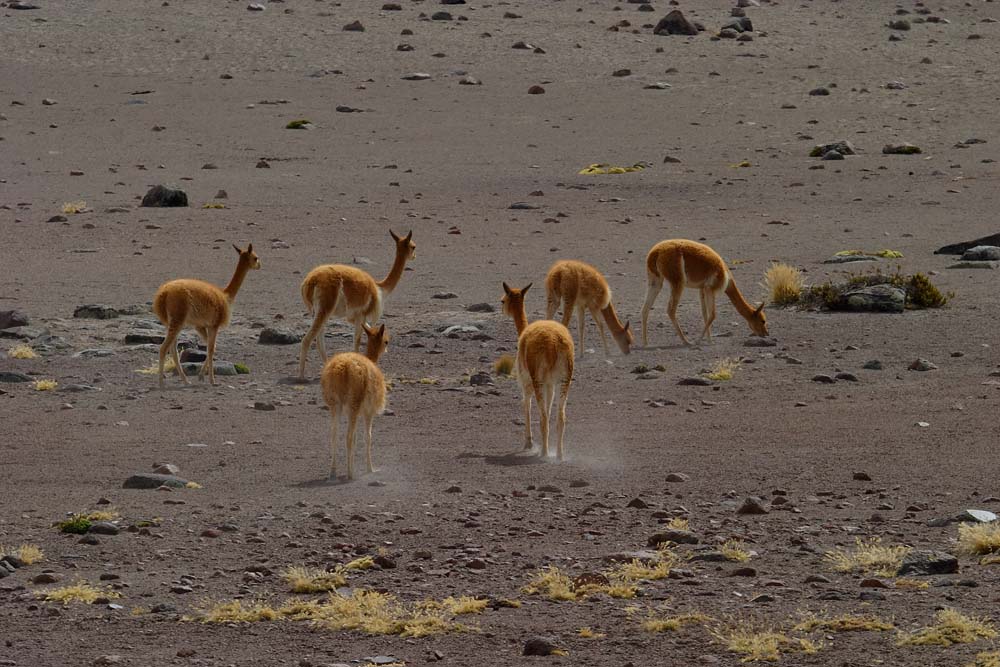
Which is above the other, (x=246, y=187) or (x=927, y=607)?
(x=927, y=607)

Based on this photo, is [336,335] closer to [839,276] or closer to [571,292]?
[571,292]

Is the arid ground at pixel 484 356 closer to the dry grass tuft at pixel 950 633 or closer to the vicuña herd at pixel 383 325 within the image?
the dry grass tuft at pixel 950 633

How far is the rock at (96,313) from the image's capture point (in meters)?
17.9

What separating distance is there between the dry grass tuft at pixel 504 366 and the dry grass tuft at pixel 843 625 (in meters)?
7.23

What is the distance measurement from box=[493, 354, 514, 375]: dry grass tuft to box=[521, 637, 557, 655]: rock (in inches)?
289

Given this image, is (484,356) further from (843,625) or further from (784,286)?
(843,625)

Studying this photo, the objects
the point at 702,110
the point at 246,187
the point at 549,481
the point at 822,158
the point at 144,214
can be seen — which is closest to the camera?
the point at 549,481

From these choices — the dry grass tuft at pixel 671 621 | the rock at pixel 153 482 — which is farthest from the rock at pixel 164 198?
the dry grass tuft at pixel 671 621

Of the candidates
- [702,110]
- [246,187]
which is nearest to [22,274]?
[246,187]

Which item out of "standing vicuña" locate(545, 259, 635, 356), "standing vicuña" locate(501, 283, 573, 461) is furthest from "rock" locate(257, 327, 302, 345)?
"standing vicuña" locate(501, 283, 573, 461)

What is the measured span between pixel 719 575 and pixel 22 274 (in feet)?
44.9

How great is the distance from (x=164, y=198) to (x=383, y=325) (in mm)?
14239

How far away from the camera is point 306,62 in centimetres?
4072

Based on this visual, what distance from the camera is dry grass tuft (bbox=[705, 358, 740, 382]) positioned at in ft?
49.4
